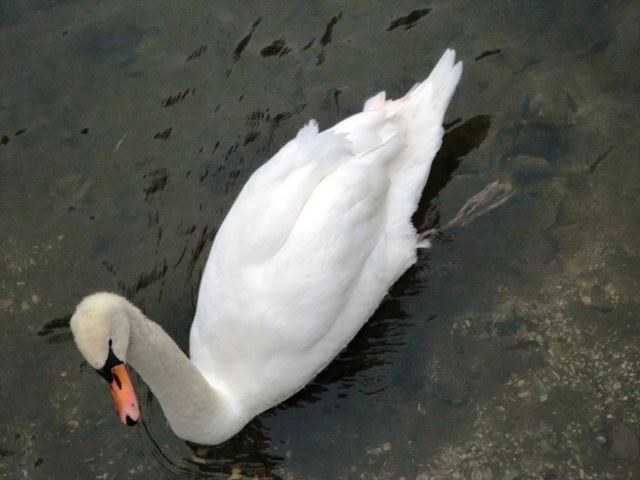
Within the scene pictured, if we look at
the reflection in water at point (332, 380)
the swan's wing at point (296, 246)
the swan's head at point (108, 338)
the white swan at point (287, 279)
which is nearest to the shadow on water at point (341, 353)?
the reflection in water at point (332, 380)

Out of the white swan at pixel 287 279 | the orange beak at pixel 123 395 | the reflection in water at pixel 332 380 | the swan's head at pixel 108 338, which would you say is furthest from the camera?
the reflection in water at pixel 332 380

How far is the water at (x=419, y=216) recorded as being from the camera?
206 inches

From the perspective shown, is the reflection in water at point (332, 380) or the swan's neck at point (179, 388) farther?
the reflection in water at point (332, 380)

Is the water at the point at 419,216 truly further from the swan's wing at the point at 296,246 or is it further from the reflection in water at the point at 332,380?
the swan's wing at the point at 296,246

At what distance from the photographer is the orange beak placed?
157 inches

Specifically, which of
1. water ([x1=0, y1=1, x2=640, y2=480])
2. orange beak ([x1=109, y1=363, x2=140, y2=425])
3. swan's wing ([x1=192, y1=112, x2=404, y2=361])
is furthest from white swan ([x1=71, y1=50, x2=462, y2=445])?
water ([x1=0, y1=1, x2=640, y2=480])

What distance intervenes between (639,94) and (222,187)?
2956mm

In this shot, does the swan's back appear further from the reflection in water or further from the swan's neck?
the reflection in water

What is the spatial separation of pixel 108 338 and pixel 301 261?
4.19ft

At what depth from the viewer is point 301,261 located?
15.6 feet

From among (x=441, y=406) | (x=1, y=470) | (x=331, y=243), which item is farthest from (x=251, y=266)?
(x=1, y=470)

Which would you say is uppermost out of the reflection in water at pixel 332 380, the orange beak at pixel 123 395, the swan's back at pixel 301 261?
the orange beak at pixel 123 395

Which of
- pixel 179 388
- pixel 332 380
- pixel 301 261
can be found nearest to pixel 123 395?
pixel 179 388

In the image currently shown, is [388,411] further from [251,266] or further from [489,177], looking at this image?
[489,177]
